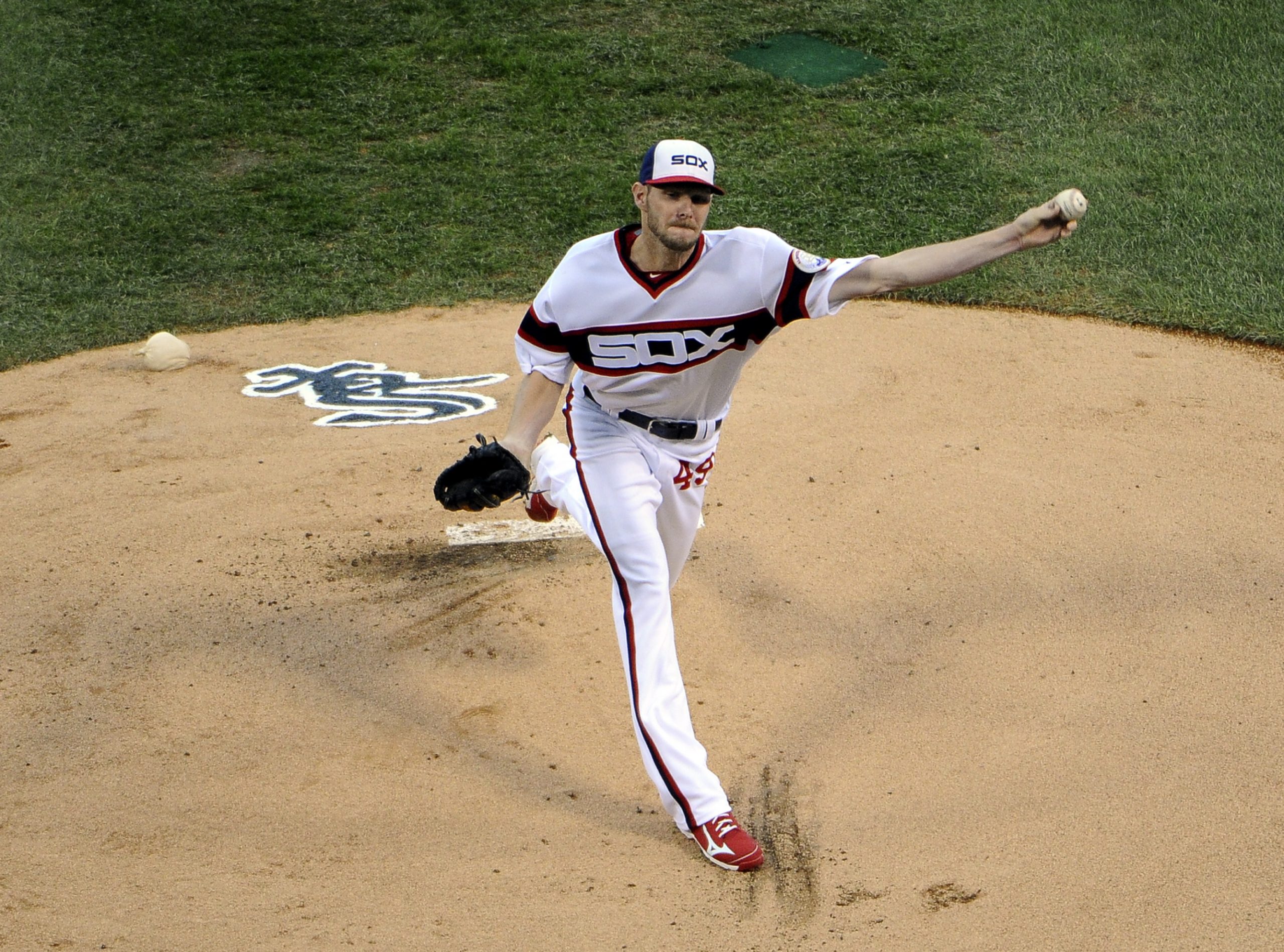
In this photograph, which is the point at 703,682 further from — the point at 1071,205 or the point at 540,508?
the point at 1071,205

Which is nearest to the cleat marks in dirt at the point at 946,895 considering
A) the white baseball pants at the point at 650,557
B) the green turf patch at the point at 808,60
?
the white baseball pants at the point at 650,557

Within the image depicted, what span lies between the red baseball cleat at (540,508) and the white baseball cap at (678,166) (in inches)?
60.5

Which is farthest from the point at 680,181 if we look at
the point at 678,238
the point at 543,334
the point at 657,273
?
the point at 543,334

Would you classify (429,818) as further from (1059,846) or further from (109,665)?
(1059,846)

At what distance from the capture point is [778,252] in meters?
4.22

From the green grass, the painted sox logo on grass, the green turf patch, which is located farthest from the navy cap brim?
the green turf patch

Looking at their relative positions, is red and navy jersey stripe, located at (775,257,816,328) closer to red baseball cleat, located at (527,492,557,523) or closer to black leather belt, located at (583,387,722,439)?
black leather belt, located at (583,387,722,439)

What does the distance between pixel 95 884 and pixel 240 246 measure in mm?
7117

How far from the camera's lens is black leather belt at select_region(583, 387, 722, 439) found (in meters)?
4.43

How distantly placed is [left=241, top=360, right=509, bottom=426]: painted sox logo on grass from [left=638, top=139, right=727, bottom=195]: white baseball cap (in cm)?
329

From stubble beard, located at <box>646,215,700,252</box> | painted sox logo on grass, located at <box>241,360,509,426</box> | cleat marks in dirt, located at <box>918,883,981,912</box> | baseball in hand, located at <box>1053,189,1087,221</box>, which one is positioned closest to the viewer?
baseball in hand, located at <box>1053,189,1087,221</box>

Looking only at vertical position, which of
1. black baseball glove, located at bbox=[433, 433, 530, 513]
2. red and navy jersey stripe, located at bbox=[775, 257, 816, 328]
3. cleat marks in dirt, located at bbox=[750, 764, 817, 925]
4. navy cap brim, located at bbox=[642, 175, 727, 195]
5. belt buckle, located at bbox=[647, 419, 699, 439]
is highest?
navy cap brim, located at bbox=[642, 175, 727, 195]

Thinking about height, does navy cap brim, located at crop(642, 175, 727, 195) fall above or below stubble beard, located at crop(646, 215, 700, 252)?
above

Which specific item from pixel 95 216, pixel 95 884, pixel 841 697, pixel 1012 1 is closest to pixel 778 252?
pixel 841 697
